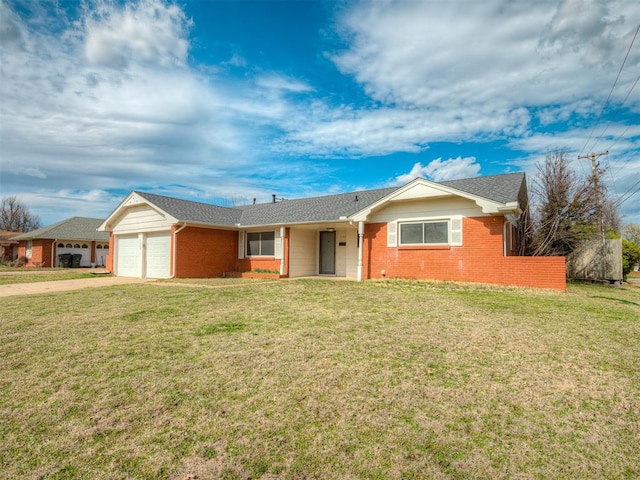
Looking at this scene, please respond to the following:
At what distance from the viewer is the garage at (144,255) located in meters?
18.3

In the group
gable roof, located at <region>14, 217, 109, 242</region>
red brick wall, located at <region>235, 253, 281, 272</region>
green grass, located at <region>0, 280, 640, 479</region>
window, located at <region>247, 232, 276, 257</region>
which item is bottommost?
green grass, located at <region>0, 280, 640, 479</region>

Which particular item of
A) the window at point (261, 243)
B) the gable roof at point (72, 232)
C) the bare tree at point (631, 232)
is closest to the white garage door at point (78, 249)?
the gable roof at point (72, 232)

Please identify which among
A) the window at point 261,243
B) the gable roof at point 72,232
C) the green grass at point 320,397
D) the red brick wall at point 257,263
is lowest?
the green grass at point 320,397

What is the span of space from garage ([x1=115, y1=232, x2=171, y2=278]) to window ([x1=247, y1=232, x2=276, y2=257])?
4.17 metres

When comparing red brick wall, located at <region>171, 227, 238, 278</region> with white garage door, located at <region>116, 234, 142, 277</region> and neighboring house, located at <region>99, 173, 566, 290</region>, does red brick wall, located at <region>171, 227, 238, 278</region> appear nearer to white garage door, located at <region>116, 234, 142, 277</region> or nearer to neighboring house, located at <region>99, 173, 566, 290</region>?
neighboring house, located at <region>99, 173, 566, 290</region>

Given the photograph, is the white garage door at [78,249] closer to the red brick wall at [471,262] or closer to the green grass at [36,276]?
the green grass at [36,276]

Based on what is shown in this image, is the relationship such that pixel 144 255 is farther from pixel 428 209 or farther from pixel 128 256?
pixel 428 209

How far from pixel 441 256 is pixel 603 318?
6292 mm

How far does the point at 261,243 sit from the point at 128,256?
792 centimetres

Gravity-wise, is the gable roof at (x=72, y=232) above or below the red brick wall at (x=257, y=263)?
above

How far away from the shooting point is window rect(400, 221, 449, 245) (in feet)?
44.4

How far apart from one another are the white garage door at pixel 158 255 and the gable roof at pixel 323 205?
1746mm

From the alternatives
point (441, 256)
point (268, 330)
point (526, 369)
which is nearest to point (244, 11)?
point (268, 330)

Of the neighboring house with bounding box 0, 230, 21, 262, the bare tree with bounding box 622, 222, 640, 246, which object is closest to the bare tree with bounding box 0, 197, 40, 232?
the neighboring house with bounding box 0, 230, 21, 262
